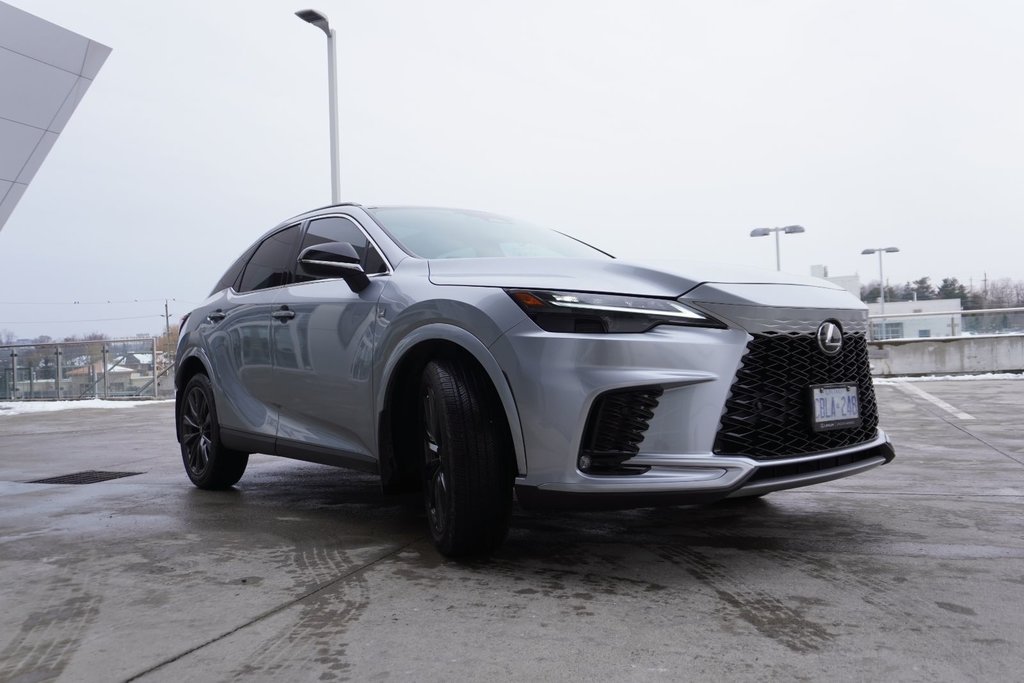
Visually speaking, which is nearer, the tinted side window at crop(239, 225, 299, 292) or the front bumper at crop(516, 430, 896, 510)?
the front bumper at crop(516, 430, 896, 510)

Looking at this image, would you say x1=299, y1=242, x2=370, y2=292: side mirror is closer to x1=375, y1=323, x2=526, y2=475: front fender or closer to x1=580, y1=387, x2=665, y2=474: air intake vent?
x1=375, y1=323, x2=526, y2=475: front fender

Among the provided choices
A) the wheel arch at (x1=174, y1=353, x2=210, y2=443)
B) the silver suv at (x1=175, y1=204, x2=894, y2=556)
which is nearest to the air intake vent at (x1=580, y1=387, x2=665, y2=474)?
the silver suv at (x1=175, y1=204, x2=894, y2=556)

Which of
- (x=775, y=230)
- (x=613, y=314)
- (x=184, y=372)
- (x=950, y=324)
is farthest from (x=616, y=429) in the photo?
(x=775, y=230)

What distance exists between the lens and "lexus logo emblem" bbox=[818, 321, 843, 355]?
3.29 m

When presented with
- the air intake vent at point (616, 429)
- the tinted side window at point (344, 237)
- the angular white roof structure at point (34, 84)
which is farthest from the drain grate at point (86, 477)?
the angular white roof structure at point (34, 84)

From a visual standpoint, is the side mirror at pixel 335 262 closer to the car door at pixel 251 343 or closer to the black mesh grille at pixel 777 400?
the car door at pixel 251 343

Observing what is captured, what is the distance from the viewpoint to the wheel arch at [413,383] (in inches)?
123

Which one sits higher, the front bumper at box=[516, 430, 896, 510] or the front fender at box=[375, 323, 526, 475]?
the front fender at box=[375, 323, 526, 475]

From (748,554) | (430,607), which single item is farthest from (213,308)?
(748,554)

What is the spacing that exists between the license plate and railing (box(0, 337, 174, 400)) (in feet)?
58.4

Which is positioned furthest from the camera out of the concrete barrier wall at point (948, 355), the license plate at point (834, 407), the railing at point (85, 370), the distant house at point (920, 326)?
the railing at point (85, 370)

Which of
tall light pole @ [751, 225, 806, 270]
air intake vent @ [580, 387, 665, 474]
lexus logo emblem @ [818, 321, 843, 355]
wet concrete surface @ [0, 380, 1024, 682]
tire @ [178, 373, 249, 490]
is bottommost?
wet concrete surface @ [0, 380, 1024, 682]

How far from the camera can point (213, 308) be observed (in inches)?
215

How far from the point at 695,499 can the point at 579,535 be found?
3.35ft
